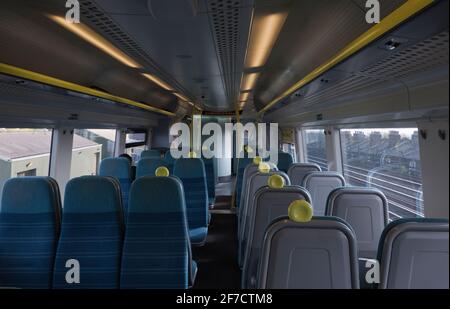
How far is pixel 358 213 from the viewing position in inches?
75.5

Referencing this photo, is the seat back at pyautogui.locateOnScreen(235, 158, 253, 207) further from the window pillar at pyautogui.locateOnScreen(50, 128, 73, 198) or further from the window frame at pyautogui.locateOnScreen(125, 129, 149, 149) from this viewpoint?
the window pillar at pyautogui.locateOnScreen(50, 128, 73, 198)

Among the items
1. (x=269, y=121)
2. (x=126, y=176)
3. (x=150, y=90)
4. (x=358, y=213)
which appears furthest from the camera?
(x=269, y=121)

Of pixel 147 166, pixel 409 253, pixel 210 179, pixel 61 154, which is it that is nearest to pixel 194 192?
pixel 147 166

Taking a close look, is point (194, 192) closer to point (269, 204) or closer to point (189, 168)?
point (189, 168)

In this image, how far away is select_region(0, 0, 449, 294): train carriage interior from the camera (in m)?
1.05

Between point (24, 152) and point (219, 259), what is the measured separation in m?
3.06

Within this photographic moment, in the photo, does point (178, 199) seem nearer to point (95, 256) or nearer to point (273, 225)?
point (95, 256)

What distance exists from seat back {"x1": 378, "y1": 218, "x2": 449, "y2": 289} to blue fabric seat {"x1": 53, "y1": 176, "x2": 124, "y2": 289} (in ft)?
6.24

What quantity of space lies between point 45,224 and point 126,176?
204 centimetres

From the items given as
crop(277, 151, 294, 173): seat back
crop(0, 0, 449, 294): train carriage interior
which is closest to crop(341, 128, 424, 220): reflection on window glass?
crop(0, 0, 449, 294): train carriage interior

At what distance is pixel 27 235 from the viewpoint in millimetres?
2172

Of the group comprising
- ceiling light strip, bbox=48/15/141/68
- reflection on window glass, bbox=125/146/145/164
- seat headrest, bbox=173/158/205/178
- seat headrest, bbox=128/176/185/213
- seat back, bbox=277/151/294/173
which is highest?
ceiling light strip, bbox=48/15/141/68
